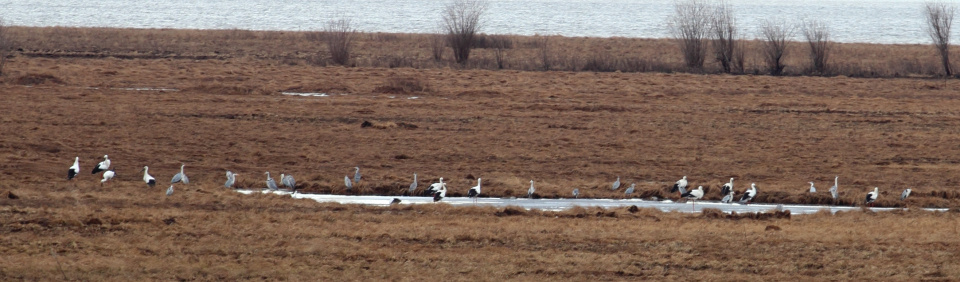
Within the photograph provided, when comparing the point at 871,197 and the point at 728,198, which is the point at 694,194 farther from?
the point at 871,197

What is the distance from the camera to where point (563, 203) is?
1895cm

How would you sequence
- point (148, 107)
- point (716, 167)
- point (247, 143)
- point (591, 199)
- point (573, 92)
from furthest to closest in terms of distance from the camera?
point (573, 92) < point (148, 107) < point (247, 143) < point (716, 167) < point (591, 199)

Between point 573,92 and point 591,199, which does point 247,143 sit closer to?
point 591,199

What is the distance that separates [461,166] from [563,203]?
14.2ft

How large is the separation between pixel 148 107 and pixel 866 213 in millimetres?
21317

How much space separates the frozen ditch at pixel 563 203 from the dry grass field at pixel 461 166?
0.50 meters

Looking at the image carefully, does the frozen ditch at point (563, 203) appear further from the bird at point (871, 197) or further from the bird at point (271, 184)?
the bird at point (871, 197)

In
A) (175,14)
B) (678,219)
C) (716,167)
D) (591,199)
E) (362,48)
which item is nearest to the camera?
(678,219)

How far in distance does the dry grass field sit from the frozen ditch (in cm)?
50

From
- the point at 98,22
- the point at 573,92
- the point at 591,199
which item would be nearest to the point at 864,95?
the point at 573,92

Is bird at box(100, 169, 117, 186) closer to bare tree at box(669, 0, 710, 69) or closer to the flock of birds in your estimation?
the flock of birds

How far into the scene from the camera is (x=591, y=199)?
1945 centimetres

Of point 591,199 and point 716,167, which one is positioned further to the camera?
point 716,167

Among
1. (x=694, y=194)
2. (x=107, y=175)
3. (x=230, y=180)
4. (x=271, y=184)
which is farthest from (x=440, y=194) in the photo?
(x=107, y=175)
